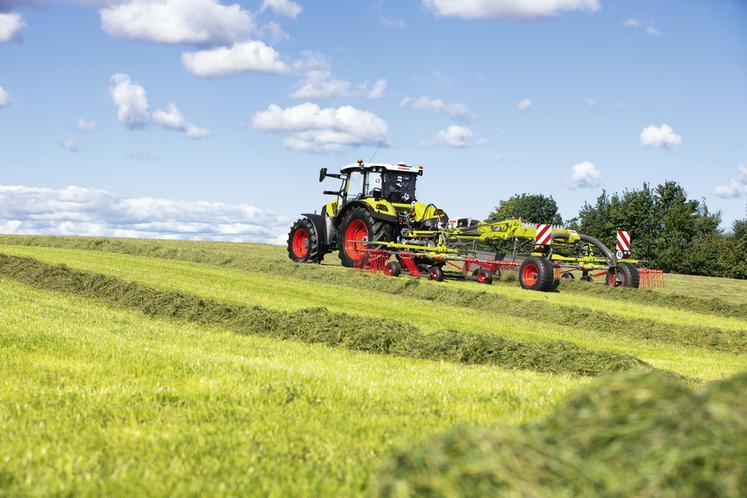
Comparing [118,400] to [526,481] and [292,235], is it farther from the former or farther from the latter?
[292,235]

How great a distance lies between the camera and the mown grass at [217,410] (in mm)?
4227

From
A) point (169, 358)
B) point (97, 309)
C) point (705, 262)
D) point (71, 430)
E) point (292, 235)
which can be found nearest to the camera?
point (71, 430)

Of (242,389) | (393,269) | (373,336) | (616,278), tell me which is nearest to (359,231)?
(393,269)

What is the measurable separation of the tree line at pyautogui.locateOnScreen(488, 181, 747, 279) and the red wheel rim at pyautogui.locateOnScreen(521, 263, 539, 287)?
2824 cm

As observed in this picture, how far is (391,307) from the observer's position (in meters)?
15.9

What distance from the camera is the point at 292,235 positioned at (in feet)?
92.1

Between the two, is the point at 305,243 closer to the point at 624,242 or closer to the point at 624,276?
the point at 624,242

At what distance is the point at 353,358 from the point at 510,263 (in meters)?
14.2

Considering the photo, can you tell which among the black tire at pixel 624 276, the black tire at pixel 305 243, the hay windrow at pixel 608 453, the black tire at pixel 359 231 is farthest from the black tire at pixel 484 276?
the hay windrow at pixel 608 453

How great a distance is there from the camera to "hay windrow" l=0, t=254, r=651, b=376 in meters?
9.35

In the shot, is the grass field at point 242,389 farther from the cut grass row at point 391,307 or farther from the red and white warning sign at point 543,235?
the red and white warning sign at point 543,235

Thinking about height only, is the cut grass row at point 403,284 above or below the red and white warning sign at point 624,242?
below

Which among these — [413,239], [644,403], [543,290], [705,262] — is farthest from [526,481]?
[705,262]

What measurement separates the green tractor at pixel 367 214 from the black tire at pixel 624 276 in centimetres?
499
